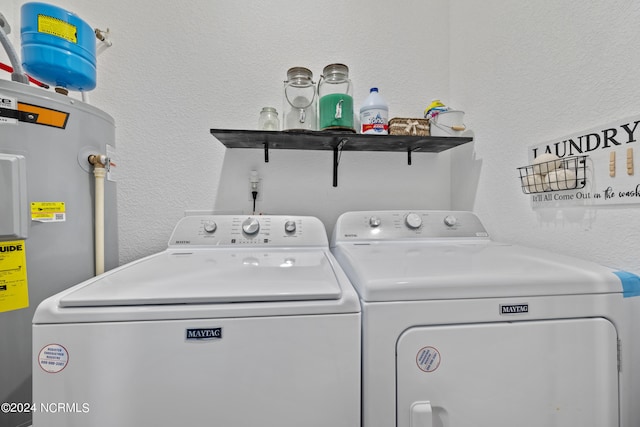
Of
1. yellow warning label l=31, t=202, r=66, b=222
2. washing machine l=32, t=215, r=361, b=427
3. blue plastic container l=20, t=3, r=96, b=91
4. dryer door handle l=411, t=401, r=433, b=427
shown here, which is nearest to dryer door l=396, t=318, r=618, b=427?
dryer door handle l=411, t=401, r=433, b=427

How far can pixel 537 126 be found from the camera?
3.68ft

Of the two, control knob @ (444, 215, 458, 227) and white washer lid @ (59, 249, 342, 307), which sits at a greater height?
control knob @ (444, 215, 458, 227)

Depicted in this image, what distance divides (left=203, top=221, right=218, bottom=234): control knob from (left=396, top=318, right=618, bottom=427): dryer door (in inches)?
35.4

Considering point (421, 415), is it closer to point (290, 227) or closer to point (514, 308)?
point (514, 308)

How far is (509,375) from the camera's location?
27.3 inches

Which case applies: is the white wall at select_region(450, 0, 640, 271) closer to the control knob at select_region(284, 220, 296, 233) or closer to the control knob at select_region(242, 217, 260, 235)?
the control knob at select_region(284, 220, 296, 233)

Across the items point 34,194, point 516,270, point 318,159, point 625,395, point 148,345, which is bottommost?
point 625,395

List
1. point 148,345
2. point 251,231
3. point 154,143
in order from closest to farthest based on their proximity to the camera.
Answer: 1. point 148,345
2. point 251,231
3. point 154,143

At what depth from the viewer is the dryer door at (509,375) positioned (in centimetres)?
67

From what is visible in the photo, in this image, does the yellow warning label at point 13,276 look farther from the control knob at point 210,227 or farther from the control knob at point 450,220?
the control knob at point 450,220

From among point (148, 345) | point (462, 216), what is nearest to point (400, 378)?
point (148, 345)

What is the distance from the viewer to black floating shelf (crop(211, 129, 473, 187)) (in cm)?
132

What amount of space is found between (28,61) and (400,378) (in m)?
1.51

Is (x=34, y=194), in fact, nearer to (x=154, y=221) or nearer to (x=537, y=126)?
(x=154, y=221)
